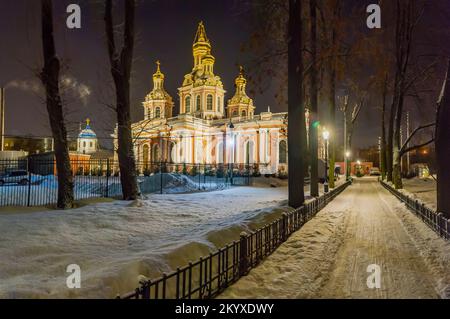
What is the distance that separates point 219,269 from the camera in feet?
18.4

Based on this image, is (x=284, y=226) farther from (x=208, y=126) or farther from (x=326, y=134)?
(x=208, y=126)

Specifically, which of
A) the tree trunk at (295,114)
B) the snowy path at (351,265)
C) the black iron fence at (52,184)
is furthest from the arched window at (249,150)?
the snowy path at (351,265)

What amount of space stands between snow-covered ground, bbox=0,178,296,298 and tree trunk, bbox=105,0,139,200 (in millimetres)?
1900

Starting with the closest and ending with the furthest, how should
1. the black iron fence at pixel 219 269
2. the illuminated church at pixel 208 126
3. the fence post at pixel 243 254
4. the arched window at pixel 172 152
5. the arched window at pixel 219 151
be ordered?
the black iron fence at pixel 219 269, the fence post at pixel 243 254, the illuminated church at pixel 208 126, the arched window at pixel 172 152, the arched window at pixel 219 151

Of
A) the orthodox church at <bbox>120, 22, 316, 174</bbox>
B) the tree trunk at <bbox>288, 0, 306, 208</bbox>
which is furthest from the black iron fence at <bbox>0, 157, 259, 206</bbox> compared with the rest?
the orthodox church at <bbox>120, 22, 316, 174</bbox>

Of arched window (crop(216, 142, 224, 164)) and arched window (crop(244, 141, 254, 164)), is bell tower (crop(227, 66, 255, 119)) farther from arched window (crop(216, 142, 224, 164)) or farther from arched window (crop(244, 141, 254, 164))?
arched window (crop(244, 141, 254, 164))

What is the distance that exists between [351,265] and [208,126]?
210 feet

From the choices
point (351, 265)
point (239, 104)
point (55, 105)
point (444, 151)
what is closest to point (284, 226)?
point (351, 265)

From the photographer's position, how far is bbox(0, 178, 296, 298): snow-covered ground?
16.9 ft

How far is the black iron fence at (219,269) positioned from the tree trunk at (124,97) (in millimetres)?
8358

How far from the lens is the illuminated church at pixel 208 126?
64.1 meters

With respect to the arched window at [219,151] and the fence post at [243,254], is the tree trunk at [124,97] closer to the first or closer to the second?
the fence post at [243,254]
